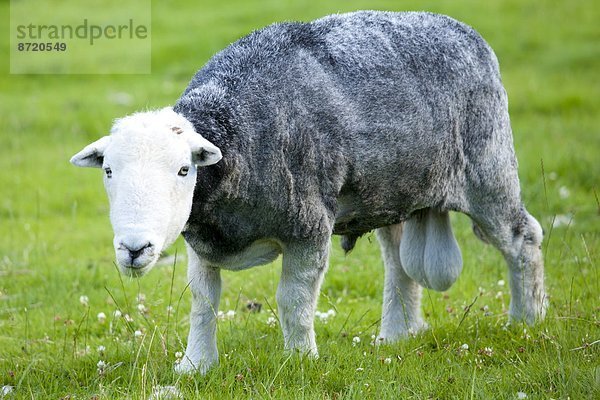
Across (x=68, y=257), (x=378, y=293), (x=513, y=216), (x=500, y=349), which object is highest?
(x=513, y=216)

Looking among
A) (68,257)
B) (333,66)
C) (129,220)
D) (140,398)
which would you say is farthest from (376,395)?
(68,257)

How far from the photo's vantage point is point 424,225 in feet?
20.9

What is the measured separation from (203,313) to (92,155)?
1.29m

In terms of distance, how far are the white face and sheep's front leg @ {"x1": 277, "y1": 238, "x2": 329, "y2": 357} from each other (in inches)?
33.1

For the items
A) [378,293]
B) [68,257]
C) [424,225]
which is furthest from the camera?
[68,257]

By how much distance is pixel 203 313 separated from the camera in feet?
17.8

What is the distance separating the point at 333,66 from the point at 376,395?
6.12 feet

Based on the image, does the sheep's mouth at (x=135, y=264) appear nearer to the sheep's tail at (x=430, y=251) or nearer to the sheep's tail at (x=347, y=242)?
the sheep's tail at (x=347, y=242)

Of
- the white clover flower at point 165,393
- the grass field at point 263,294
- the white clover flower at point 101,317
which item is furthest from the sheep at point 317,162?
the white clover flower at point 101,317

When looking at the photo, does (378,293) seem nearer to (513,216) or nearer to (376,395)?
(513,216)

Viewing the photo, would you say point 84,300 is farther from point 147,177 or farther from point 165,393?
point 147,177

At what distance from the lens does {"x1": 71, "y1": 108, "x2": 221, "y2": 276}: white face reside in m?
4.22

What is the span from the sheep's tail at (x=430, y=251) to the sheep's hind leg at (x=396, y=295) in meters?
0.18

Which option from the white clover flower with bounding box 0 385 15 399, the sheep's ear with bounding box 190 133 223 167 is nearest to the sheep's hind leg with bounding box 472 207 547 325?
the sheep's ear with bounding box 190 133 223 167
